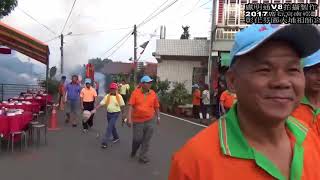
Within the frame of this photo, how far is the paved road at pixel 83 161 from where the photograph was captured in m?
8.29

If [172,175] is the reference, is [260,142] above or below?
above

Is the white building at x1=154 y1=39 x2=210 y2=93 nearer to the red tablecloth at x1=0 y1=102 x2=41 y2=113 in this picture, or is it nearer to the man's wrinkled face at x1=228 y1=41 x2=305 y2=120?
the red tablecloth at x1=0 y1=102 x2=41 y2=113

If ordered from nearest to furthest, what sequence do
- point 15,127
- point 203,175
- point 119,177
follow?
point 203,175
point 119,177
point 15,127

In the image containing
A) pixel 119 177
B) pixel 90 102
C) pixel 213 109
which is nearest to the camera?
pixel 119 177

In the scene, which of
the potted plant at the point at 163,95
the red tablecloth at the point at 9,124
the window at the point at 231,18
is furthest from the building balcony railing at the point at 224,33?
the red tablecloth at the point at 9,124

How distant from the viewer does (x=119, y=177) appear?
8.20 meters

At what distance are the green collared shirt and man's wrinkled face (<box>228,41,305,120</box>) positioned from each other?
10cm

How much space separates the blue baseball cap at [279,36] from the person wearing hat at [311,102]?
50.9 inches

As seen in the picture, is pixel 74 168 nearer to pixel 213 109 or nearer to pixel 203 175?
pixel 203 175

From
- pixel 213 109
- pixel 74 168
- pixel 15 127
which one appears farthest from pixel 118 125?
pixel 74 168

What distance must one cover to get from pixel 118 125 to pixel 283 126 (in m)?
15.1

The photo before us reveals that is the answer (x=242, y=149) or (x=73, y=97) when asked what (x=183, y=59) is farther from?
(x=242, y=149)

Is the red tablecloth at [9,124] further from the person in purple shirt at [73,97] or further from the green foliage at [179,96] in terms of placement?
the green foliage at [179,96]

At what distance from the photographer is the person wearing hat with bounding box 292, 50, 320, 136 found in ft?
10.1
